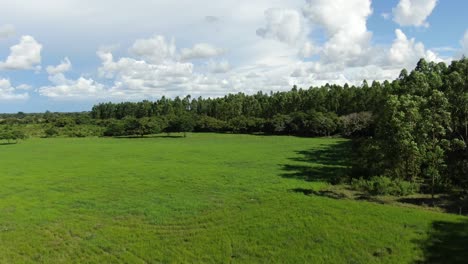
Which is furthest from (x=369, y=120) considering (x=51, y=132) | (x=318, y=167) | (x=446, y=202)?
(x=51, y=132)

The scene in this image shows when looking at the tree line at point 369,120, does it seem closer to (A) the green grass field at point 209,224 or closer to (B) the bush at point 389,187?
(B) the bush at point 389,187

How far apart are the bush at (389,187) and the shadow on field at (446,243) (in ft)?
26.0

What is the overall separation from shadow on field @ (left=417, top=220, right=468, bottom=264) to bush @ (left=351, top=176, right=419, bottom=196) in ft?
26.0

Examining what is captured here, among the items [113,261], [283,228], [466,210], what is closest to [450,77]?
[466,210]

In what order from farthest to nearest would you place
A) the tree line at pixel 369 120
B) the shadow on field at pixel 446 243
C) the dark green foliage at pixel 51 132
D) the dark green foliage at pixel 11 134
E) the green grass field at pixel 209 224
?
the dark green foliage at pixel 51 132
the dark green foliage at pixel 11 134
the tree line at pixel 369 120
the green grass field at pixel 209 224
the shadow on field at pixel 446 243

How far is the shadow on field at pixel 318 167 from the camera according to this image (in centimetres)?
3844

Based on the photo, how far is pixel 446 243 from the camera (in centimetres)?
1820

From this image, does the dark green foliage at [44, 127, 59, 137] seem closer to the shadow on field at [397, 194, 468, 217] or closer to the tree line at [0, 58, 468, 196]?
the tree line at [0, 58, 468, 196]

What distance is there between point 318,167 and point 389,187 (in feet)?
54.3

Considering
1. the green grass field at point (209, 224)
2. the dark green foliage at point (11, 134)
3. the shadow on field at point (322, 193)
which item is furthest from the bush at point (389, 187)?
the dark green foliage at point (11, 134)

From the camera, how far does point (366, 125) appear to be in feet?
282

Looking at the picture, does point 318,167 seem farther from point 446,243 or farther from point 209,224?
point 446,243

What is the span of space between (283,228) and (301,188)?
39.9ft

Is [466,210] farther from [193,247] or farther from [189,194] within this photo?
[189,194]
